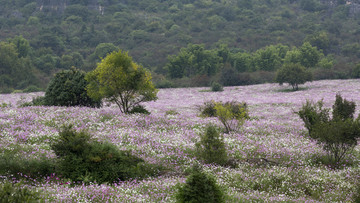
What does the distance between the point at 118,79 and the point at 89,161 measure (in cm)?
1187

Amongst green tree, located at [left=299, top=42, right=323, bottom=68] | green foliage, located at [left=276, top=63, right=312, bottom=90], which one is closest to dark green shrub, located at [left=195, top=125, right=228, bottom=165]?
green foliage, located at [left=276, top=63, right=312, bottom=90]

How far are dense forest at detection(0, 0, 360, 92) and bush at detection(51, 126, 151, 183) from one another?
52.6 metres

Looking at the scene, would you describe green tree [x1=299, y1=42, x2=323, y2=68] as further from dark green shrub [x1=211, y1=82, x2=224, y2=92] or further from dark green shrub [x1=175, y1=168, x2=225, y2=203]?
dark green shrub [x1=175, y1=168, x2=225, y2=203]

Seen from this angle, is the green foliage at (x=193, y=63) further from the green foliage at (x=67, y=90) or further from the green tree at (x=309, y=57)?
the green foliage at (x=67, y=90)

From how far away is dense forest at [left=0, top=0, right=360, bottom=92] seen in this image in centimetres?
8669

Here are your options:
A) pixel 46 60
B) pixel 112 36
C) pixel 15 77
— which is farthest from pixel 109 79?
pixel 112 36

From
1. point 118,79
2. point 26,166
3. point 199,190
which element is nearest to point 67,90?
point 118,79

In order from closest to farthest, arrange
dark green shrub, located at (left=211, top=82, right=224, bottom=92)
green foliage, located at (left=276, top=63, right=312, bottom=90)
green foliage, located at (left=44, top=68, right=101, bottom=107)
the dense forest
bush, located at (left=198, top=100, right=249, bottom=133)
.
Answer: bush, located at (left=198, top=100, right=249, bottom=133) → green foliage, located at (left=44, top=68, right=101, bottom=107) → green foliage, located at (left=276, top=63, right=312, bottom=90) → dark green shrub, located at (left=211, top=82, right=224, bottom=92) → the dense forest

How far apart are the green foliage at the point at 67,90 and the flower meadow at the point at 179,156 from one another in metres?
2.51

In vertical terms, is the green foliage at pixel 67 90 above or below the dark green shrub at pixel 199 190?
above

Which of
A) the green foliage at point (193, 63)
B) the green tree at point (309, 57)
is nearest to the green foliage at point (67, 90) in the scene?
the green foliage at point (193, 63)

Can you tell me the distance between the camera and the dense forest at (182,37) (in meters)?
86.7

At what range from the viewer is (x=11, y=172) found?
12.4 meters

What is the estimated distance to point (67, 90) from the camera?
27.0 m
